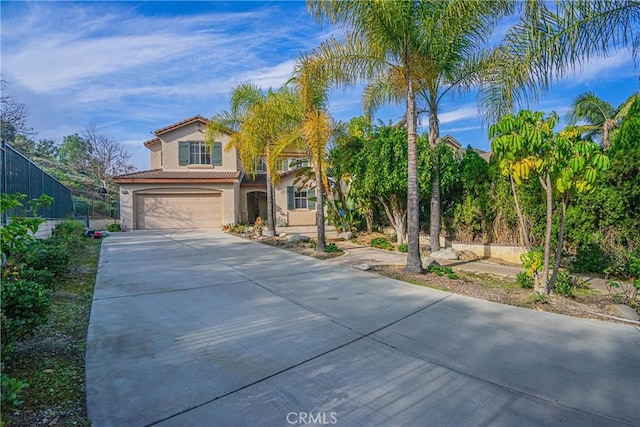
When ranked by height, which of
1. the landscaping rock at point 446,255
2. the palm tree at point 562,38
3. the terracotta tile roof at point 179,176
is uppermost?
the palm tree at point 562,38

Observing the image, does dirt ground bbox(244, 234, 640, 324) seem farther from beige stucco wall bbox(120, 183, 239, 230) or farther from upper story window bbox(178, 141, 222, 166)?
upper story window bbox(178, 141, 222, 166)

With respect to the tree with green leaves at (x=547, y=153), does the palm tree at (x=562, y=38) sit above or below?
above

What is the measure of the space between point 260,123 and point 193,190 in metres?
8.04

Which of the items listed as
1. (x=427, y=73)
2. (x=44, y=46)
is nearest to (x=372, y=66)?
(x=427, y=73)

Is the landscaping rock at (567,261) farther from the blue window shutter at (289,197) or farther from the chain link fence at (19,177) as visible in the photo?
the blue window shutter at (289,197)

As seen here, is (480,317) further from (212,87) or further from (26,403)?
(212,87)

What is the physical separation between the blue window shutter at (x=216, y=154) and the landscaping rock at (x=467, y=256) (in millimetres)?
16052

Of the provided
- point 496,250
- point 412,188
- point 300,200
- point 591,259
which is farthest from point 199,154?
point 591,259

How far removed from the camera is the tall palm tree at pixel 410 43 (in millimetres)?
6887

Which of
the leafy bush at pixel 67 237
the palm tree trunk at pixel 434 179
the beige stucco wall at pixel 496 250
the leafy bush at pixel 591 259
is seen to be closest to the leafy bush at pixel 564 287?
the leafy bush at pixel 591 259

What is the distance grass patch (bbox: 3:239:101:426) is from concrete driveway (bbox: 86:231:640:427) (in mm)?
134

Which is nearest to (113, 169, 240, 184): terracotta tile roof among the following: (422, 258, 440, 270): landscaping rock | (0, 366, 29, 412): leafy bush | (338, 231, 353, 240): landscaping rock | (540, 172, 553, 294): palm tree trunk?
(338, 231, 353, 240): landscaping rock

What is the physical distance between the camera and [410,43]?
731cm

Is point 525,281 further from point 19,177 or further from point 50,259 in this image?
point 19,177
